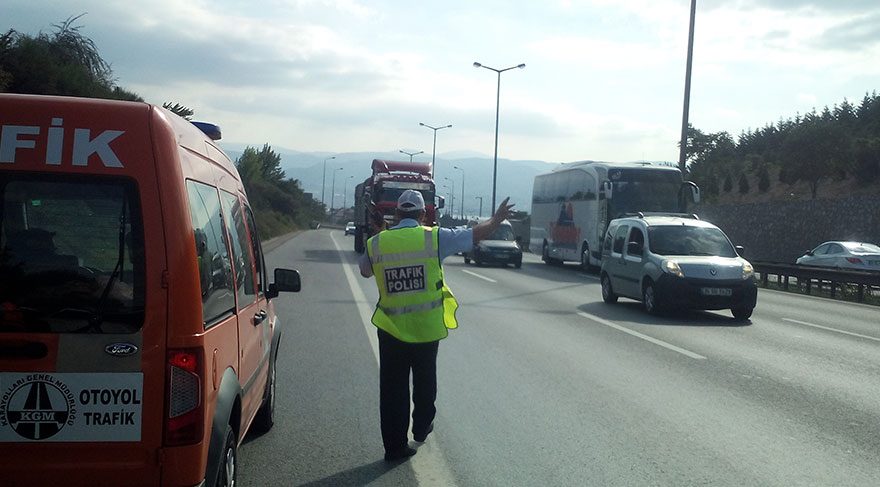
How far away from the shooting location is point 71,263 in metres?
→ 4.07

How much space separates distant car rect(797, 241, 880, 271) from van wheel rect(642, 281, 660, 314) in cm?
1418

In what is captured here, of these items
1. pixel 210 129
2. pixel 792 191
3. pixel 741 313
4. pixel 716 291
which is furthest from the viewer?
pixel 792 191

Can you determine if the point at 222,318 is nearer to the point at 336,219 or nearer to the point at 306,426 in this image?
the point at 306,426

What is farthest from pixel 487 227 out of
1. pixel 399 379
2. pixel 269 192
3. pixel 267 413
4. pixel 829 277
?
pixel 269 192

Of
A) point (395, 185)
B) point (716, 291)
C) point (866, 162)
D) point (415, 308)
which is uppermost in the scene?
point (866, 162)

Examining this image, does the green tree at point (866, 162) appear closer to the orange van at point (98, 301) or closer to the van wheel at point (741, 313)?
the van wheel at point (741, 313)

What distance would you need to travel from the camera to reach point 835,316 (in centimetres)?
1798

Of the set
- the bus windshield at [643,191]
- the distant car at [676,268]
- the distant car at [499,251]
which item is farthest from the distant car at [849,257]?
the distant car at [676,268]

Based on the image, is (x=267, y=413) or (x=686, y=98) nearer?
(x=267, y=413)

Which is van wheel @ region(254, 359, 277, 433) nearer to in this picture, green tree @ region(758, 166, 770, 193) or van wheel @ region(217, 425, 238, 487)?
van wheel @ region(217, 425, 238, 487)

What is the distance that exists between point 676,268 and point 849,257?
50.6 ft

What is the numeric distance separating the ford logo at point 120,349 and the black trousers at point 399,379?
8.66 ft

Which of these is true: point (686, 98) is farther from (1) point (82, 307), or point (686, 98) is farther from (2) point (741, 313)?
(1) point (82, 307)

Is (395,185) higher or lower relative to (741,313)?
higher
